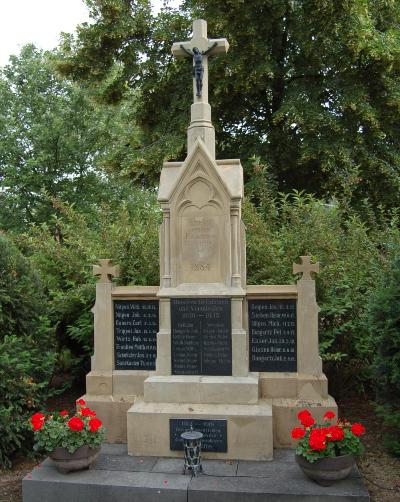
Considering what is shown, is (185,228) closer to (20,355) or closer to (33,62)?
(20,355)

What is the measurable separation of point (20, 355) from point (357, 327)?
4506mm

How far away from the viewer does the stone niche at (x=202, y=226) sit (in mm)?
5969

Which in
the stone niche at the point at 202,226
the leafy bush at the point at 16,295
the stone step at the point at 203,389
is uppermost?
the stone niche at the point at 202,226

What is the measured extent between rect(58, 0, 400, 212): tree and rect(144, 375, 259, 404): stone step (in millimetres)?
6353

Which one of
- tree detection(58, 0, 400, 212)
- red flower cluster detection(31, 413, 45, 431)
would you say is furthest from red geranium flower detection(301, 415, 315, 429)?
tree detection(58, 0, 400, 212)

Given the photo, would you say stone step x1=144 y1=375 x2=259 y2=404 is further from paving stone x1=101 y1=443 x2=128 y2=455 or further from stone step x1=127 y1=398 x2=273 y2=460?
paving stone x1=101 y1=443 x2=128 y2=455

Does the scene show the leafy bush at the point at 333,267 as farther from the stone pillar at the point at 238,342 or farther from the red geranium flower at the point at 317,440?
the red geranium flower at the point at 317,440

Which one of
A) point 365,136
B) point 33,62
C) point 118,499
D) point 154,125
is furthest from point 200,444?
point 33,62

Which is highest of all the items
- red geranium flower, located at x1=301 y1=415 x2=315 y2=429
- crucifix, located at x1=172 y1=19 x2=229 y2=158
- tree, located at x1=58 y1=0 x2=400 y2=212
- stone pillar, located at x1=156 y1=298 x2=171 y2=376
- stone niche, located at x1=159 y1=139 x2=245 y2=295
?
tree, located at x1=58 y1=0 x2=400 y2=212

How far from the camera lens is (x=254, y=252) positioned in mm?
7867

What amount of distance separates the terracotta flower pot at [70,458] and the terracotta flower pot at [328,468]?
211cm

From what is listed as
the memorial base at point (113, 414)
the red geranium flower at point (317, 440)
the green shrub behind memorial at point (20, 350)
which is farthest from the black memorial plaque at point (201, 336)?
the green shrub behind memorial at point (20, 350)

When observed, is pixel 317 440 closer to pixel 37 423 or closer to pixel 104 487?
pixel 104 487

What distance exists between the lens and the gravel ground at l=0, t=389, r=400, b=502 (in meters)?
4.91
